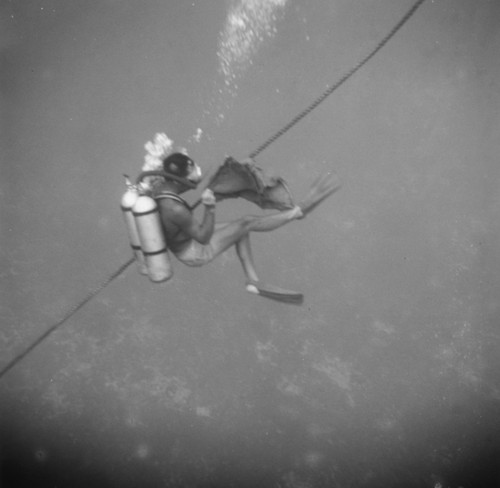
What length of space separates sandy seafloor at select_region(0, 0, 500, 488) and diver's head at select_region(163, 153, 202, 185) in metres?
3.32

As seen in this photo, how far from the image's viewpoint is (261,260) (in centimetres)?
743

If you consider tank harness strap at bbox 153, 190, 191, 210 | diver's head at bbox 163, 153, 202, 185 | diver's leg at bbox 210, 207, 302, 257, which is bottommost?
diver's leg at bbox 210, 207, 302, 257

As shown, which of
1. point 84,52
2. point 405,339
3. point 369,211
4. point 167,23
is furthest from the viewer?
point 167,23

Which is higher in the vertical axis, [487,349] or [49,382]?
[49,382]

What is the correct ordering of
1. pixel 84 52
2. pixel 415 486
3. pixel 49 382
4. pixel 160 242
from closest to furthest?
1. pixel 160 242
2. pixel 415 486
3. pixel 49 382
4. pixel 84 52

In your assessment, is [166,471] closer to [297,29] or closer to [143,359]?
[143,359]

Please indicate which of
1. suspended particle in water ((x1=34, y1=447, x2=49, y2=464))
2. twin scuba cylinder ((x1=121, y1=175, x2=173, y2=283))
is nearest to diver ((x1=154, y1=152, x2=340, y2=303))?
twin scuba cylinder ((x1=121, y1=175, x2=173, y2=283))

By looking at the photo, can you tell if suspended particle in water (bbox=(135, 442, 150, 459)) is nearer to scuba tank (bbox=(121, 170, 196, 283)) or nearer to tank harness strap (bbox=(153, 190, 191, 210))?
scuba tank (bbox=(121, 170, 196, 283))

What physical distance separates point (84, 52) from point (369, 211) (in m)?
9.05

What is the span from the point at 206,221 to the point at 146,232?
509mm

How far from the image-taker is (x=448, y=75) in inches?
408

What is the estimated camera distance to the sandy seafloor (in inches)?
189

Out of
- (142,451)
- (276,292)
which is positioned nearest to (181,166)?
(276,292)

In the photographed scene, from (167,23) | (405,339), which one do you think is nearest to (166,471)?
(405,339)
